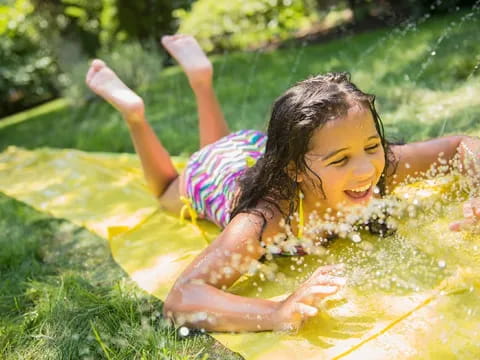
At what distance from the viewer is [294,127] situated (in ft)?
6.93

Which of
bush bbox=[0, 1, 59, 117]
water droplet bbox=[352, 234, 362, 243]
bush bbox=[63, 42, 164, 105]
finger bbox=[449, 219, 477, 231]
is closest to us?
finger bbox=[449, 219, 477, 231]

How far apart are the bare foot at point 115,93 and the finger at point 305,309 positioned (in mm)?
1678

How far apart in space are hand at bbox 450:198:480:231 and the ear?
0.61 meters

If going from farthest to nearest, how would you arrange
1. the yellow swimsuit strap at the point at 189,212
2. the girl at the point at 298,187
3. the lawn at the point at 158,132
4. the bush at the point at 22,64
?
the bush at the point at 22,64
the yellow swimsuit strap at the point at 189,212
the lawn at the point at 158,132
the girl at the point at 298,187

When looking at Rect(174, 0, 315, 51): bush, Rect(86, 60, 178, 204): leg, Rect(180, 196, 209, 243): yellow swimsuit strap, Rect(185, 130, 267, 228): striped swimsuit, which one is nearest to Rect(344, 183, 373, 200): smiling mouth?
Rect(185, 130, 267, 228): striped swimsuit

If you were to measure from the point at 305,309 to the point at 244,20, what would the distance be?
24.8 feet

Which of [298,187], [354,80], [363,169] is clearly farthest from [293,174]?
[354,80]

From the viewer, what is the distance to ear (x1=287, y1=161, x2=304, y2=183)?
220 centimetres

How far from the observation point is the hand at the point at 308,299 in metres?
1.80

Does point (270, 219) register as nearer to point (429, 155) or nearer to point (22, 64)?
point (429, 155)

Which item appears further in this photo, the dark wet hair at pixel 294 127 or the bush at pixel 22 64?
the bush at pixel 22 64

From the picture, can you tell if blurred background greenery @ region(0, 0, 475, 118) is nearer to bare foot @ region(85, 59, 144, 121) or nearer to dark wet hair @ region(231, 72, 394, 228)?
bare foot @ region(85, 59, 144, 121)

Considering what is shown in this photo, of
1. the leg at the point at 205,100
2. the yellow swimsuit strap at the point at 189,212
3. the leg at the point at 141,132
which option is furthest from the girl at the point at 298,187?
the leg at the point at 205,100

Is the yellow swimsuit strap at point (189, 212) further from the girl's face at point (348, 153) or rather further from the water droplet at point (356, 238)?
the girl's face at point (348, 153)
